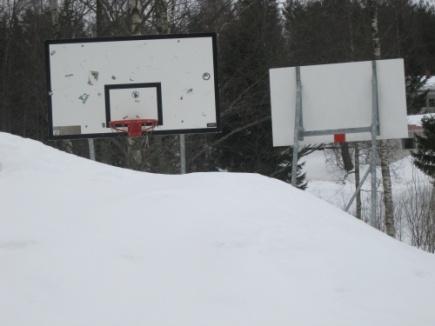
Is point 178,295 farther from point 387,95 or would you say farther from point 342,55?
point 342,55

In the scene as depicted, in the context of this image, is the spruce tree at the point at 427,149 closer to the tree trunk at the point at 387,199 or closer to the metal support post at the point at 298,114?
the tree trunk at the point at 387,199

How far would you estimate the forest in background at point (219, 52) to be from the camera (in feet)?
49.2

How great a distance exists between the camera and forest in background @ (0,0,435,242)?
15.0 meters

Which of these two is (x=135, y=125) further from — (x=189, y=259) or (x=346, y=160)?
(x=346, y=160)

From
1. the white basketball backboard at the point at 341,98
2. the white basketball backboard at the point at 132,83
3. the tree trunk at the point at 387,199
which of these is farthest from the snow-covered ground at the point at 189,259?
the tree trunk at the point at 387,199

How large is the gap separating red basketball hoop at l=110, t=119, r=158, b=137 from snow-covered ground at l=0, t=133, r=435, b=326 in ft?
13.5

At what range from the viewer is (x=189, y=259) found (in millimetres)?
3727

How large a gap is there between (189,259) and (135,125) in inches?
227

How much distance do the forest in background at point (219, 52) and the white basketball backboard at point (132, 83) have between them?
2238mm

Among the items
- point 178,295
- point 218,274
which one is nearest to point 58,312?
point 178,295

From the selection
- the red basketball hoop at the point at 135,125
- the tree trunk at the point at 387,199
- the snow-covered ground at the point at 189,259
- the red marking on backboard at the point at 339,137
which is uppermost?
the red basketball hoop at the point at 135,125

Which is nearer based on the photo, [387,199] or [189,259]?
[189,259]

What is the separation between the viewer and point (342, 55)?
22.1 m

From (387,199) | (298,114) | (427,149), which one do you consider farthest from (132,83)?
(427,149)
